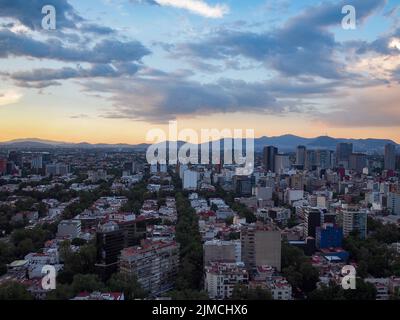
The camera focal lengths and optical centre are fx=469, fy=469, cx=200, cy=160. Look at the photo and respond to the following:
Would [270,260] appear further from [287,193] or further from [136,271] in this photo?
[287,193]

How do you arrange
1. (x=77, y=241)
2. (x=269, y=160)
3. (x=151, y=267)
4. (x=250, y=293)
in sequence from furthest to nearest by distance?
(x=269, y=160) < (x=77, y=241) < (x=151, y=267) < (x=250, y=293)

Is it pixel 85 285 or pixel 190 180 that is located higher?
pixel 190 180

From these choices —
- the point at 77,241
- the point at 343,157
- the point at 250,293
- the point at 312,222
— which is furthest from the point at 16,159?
the point at 250,293

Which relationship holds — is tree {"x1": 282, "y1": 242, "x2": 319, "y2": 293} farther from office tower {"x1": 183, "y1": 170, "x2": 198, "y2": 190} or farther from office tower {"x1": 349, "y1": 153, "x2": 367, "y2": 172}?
office tower {"x1": 349, "y1": 153, "x2": 367, "y2": 172}

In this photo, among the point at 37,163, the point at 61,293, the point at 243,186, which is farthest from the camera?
the point at 37,163

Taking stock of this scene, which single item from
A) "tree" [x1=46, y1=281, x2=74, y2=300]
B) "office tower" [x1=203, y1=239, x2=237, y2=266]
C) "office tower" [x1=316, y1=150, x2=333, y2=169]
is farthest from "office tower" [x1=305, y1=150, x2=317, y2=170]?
"tree" [x1=46, y1=281, x2=74, y2=300]

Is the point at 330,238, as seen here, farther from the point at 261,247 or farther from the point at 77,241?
the point at 77,241

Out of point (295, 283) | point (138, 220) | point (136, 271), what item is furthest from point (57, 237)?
point (295, 283)
